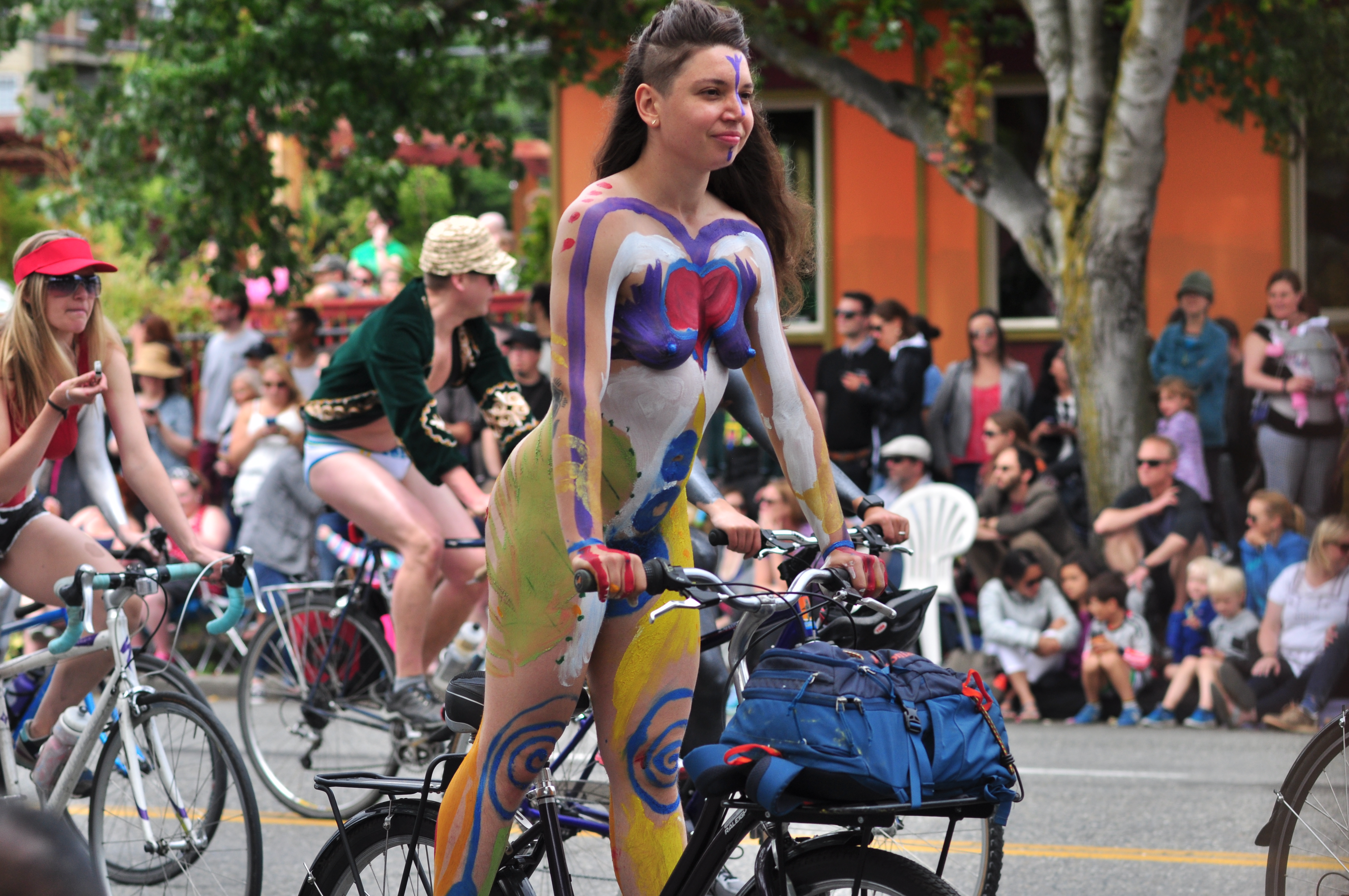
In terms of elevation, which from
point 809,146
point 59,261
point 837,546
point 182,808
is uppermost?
point 809,146

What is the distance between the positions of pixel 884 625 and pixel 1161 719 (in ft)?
17.8

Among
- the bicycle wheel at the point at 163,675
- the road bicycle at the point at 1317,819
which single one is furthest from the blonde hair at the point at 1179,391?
the bicycle wheel at the point at 163,675

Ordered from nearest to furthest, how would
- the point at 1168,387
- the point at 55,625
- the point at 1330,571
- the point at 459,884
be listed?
the point at 459,884, the point at 55,625, the point at 1330,571, the point at 1168,387

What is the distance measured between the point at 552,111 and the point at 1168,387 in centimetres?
822

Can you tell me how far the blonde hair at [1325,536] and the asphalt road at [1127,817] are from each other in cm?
94

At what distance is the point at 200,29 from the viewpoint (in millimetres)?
12031

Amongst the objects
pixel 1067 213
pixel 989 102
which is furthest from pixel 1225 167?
pixel 1067 213

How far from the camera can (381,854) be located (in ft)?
11.9

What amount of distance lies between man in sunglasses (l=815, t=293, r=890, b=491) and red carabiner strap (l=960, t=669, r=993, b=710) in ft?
26.2

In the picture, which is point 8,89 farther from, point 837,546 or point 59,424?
point 837,546

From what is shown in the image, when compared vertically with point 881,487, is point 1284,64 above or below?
above

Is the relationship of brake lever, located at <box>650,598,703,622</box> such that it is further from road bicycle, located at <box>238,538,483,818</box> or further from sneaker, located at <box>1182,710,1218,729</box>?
sneaker, located at <box>1182,710,1218,729</box>

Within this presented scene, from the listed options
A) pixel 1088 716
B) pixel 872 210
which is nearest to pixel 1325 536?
pixel 1088 716

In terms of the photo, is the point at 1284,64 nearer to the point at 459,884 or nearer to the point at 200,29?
the point at 200,29
